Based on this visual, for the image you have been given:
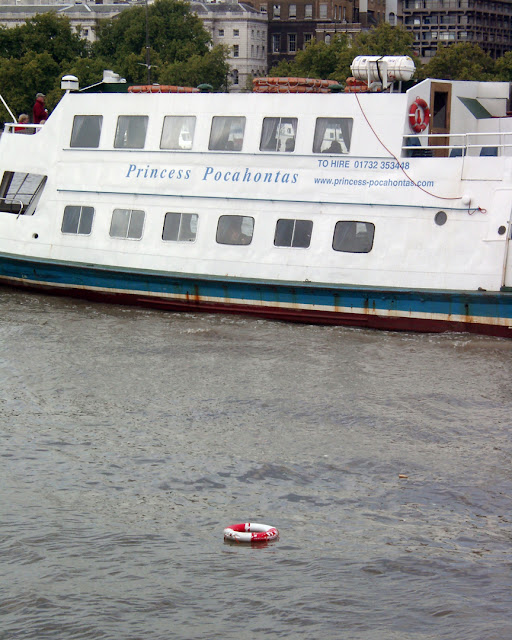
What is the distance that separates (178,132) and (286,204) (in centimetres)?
287

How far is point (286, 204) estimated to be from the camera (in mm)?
21516

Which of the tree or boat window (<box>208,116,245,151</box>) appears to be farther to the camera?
the tree

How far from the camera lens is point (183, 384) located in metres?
17.1

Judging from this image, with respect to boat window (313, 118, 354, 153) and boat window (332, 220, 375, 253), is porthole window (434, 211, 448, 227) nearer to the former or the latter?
boat window (332, 220, 375, 253)

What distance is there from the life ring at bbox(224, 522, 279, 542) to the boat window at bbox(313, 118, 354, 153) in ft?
37.6

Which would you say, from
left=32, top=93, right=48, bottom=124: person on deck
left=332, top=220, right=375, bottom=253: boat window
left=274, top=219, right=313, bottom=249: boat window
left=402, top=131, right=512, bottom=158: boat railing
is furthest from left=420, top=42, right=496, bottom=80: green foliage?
left=332, top=220, right=375, bottom=253: boat window

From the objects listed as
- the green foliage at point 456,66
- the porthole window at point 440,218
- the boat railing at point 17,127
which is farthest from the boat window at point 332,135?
the green foliage at point 456,66

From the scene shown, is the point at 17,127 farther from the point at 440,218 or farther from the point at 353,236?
the point at 440,218

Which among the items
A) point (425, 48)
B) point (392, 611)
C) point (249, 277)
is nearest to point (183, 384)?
point (249, 277)

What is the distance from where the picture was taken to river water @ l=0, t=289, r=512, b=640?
32.0ft

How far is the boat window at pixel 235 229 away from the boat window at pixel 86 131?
11.5ft

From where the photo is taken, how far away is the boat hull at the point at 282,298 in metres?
20.0

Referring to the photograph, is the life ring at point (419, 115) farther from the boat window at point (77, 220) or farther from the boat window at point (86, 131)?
the boat window at point (77, 220)

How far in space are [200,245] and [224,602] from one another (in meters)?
12.9
